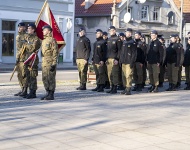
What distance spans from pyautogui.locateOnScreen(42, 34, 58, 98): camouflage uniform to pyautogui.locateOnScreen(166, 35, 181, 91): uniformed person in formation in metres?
5.44

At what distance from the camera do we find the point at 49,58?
41.5ft

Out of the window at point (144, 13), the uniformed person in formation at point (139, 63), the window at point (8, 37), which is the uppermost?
the window at point (144, 13)

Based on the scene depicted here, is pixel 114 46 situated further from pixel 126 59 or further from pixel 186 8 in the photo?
pixel 186 8

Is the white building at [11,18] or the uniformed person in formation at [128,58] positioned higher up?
the white building at [11,18]

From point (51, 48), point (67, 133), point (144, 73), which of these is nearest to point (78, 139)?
point (67, 133)

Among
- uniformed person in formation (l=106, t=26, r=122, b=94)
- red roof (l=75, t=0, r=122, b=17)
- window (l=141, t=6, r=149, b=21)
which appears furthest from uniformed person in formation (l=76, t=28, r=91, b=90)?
window (l=141, t=6, r=149, b=21)

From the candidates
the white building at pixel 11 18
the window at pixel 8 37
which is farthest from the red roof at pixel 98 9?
the window at pixel 8 37

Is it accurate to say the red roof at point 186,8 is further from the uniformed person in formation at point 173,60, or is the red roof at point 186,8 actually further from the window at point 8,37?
the uniformed person in formation at point 173,60

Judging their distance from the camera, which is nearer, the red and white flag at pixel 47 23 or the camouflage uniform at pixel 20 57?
the camouflage uniform at pixel 20 57

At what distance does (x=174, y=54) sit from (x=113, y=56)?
9.28 ft

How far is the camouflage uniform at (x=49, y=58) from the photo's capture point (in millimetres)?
12594

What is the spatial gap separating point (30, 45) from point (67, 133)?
521 centimetres

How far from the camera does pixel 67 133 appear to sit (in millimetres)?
8336

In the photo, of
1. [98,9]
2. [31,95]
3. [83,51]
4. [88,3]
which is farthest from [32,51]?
[88,3]
